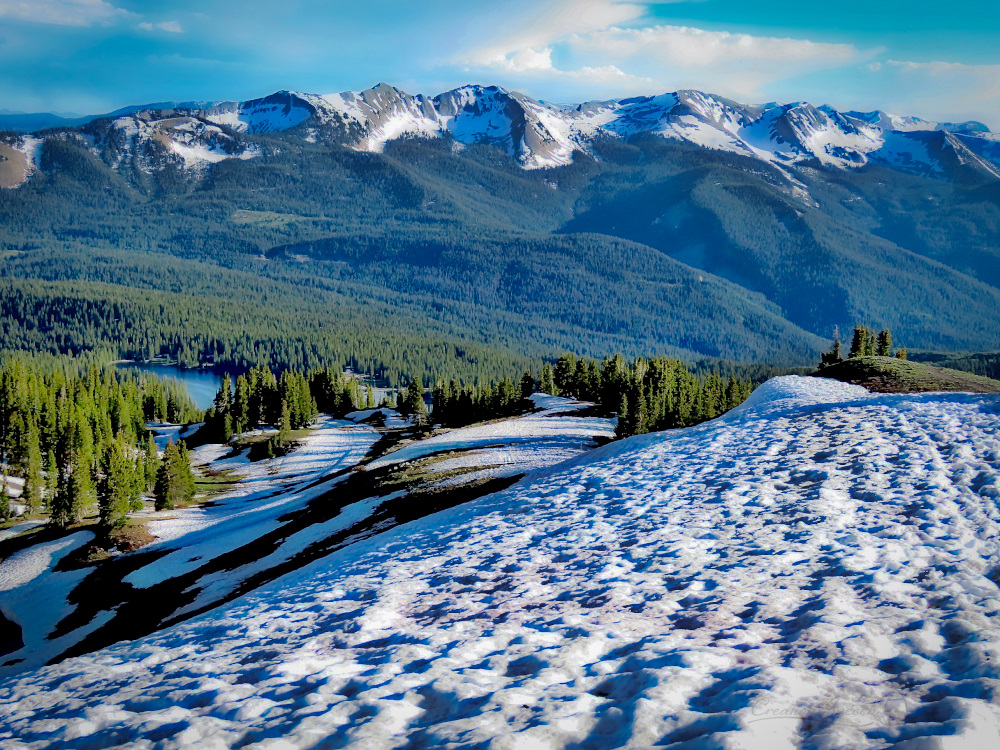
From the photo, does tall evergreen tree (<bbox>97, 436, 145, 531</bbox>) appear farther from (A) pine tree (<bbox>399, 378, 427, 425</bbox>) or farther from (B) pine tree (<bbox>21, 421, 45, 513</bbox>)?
(A) pine tree (<bbox>399, 378, 427, 425</bbox>)

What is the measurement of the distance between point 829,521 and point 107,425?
100901mm

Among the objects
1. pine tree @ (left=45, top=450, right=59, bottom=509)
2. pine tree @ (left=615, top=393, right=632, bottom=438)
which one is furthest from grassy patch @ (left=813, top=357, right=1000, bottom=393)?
pine tree @ (left=45, top=450, right=59, bottom=509)

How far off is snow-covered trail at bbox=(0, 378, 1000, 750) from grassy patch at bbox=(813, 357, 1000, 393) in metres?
27.3

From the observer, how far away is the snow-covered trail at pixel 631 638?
6.43 meters

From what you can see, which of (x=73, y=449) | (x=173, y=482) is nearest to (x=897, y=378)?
(x=173, y=482)

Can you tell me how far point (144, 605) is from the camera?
116 feet

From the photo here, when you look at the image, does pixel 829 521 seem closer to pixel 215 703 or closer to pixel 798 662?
pixel 798 662

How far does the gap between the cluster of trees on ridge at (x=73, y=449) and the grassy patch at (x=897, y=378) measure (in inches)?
2368

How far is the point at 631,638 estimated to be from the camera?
863 cm

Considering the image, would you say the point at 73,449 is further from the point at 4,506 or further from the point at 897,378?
the point at 897,378

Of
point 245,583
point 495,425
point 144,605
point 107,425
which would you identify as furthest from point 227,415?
point 245,583

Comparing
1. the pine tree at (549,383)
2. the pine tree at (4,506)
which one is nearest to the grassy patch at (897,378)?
the pine tree at (549,383)

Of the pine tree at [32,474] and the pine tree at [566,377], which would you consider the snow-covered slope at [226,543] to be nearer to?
the pine tree at [32,474]

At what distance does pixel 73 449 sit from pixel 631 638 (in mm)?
82693
